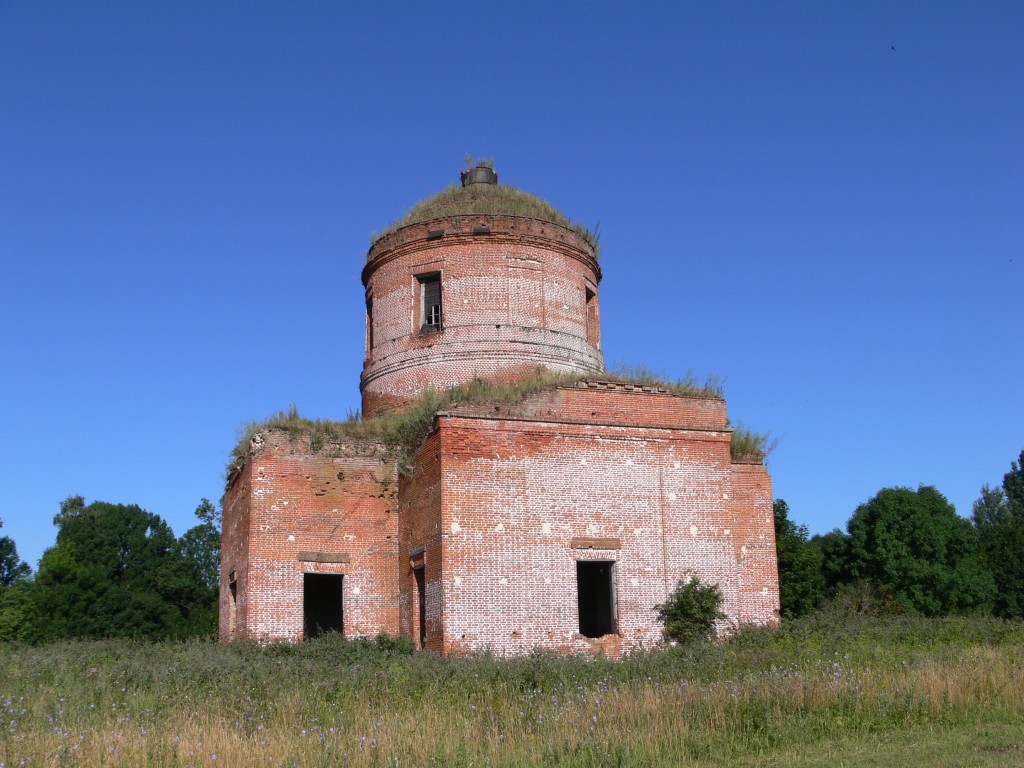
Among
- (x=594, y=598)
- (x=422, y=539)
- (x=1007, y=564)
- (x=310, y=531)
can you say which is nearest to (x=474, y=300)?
(x=422, y=539)

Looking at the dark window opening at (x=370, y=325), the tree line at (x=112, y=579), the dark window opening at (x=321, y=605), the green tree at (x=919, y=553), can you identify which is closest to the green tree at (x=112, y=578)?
the tree line at (x=112, y=579)

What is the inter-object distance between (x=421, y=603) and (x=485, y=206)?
357 inches

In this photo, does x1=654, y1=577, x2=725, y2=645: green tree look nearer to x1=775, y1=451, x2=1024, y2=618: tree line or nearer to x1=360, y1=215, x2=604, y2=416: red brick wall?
x1=360, y1=215, x2=604, y2=416: red brick wall

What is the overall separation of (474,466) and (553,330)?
18.0 ft

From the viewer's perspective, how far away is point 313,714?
30.0 feet

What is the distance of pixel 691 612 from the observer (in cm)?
1560

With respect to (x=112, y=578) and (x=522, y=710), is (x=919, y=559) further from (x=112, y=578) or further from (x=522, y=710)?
(x=112, y=578)

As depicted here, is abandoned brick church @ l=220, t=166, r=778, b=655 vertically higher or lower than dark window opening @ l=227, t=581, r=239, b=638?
higher

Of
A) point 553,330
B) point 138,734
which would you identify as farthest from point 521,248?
point 138,734

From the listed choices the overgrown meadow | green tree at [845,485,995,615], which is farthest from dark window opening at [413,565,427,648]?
green tree at [845,485,995,615]

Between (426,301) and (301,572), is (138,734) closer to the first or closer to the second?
(301,572)

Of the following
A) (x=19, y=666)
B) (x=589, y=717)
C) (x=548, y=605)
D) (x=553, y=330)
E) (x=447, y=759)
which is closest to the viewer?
(x=447, y=759)

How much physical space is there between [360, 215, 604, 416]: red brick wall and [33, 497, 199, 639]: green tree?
25.5m

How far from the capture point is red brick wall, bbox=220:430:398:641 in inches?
645
